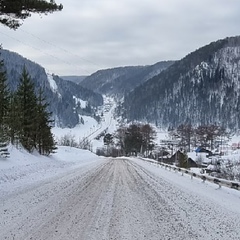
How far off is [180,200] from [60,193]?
4.19 meters

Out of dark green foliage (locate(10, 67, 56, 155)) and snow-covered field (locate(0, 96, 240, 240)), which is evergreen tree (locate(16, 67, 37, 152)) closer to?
dark green foliage (locate(10, 67, 56, 155))

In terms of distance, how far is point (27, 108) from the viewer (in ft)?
131

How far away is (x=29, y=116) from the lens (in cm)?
3994

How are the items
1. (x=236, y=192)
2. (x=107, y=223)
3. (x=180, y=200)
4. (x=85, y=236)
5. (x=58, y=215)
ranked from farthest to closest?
(x=236, y=192) < (x=180, y=200) < (x=58, y=215) < (x=107, y=223) < (x=85, y=236)

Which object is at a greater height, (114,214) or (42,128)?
(42,128)

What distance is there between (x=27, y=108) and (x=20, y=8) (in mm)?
25861

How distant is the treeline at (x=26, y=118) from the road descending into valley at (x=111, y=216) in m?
19.5

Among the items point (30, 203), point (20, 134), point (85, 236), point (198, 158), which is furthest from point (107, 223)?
point (198, 158)

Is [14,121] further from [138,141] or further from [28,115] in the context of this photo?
[138,141]

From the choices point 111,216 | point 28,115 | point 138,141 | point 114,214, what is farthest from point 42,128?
point 138,141

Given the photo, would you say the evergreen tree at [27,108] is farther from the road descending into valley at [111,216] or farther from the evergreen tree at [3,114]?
the road descending into valley at [111,216]

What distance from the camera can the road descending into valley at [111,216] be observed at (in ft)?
26.6

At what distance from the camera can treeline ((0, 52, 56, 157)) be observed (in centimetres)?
3397

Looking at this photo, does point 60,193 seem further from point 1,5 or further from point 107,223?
point 1,5
